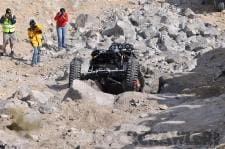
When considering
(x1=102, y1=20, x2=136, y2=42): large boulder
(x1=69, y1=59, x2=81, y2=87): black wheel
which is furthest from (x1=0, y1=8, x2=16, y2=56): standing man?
(x1=69, y1=59, x2=81, y2=87): black wheel

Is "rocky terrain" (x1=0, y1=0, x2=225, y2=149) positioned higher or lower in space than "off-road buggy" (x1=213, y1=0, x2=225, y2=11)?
lower

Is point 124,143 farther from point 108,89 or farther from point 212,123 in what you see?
point 108,89

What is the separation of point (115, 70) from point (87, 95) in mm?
1622

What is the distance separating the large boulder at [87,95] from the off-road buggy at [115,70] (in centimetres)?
106

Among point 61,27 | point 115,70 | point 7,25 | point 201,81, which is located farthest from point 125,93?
point 61,27

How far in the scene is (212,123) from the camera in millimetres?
9133

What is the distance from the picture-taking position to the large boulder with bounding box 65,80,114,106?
11492 millimetres

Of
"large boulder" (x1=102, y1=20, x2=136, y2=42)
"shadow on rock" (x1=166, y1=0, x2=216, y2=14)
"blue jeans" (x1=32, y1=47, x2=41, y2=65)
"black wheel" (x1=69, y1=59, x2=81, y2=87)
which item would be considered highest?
"shadow on rock" (x1=166, y1=0, x2=216, y2=14)

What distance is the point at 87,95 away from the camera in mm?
11523

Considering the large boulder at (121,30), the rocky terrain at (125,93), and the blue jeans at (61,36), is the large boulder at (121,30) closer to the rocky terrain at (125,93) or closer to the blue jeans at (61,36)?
the rocky terrain at (125,93)

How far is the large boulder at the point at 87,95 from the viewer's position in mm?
11492

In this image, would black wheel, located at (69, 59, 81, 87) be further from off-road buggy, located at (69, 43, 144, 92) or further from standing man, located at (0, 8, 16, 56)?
standing man, located at (0, 8, 16, 56)

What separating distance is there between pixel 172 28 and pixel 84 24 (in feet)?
11.8

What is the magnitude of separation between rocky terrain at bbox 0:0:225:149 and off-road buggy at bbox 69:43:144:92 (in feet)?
1.09
